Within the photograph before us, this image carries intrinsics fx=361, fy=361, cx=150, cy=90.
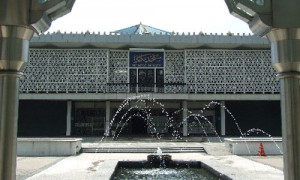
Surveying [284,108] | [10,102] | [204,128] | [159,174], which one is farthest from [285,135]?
[204,128]

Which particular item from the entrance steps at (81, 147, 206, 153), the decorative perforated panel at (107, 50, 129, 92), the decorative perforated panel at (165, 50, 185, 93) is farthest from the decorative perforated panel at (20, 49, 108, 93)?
the entrance steps at (81, 147, 206, 153)

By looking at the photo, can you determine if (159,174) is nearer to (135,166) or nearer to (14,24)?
(135,166)

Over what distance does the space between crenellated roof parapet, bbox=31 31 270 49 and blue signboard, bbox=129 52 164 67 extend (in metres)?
0.77

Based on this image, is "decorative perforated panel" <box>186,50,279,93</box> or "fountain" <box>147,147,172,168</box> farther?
"decorative perforated panel" <box>186,50,279,93</box>

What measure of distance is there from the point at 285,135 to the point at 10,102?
8.91 feet

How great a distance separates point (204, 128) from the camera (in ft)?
106

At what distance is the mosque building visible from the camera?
2955 cm

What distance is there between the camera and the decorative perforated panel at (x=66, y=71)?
29.5 metres

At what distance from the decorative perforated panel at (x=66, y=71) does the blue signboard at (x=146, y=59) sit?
227cm

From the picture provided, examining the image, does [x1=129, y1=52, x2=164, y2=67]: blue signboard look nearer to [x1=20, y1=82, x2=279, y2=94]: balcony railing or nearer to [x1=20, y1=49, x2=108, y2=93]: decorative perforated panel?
[x1=20, y1=82, x2=279, y2=94]: balcony railing

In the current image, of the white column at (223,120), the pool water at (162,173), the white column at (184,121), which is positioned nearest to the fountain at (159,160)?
the pool water at (162,173)

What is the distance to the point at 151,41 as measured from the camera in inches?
1176

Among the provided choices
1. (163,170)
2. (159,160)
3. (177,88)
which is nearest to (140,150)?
(159,160)

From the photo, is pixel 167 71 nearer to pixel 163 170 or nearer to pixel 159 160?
pixel 159 160
